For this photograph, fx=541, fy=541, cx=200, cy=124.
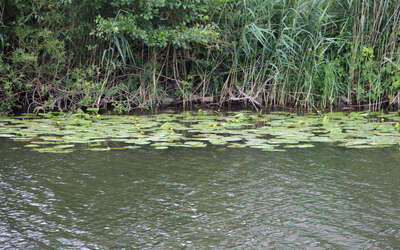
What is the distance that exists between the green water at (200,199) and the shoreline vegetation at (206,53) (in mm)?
2770

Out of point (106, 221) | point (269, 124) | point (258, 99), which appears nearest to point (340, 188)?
point (106, 221)

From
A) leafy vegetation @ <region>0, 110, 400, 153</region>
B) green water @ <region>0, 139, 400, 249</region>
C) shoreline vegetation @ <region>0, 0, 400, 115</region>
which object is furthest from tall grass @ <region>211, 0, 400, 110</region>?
green water @ <region>0, 139, 400, 249</region>

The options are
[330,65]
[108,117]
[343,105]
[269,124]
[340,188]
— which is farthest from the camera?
[343,105]

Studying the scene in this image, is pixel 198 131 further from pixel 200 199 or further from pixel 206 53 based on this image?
pixel 206 53

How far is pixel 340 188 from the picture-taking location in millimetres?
3291

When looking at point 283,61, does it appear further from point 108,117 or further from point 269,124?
point 108,117

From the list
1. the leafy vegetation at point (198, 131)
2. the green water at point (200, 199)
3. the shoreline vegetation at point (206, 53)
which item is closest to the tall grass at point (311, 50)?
the shoreline vegetation at point (206, 53)

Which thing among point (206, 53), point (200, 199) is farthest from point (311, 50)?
point (200, 199)

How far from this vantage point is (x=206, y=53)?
761 centimetres

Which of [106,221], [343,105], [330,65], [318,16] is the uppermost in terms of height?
[318,16]

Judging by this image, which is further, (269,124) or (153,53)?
(153,53)

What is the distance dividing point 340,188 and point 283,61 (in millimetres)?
4176

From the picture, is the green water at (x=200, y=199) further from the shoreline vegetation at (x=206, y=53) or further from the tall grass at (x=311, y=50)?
the tall grass at (x=311, y=50)

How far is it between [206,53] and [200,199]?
4.78 m
